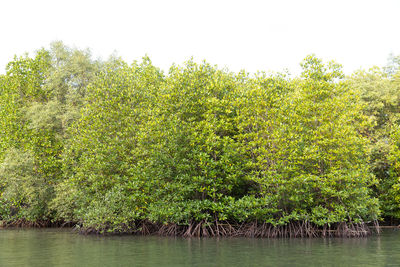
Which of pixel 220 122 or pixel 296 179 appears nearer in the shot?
pixel 296 179

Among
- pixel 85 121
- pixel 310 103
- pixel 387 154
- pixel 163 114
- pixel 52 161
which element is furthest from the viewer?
pixel 52 161

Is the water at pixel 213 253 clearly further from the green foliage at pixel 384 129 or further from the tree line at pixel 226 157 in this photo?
the green foliage at pixel 384 129

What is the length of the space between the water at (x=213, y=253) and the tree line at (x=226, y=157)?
2.86 meters

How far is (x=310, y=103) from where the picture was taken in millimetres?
25562

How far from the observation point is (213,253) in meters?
18.0

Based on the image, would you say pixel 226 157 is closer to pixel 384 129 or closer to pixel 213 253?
pixel 213 253

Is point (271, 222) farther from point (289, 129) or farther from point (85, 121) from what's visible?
point (85, 121)

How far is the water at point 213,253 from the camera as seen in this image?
612 inches

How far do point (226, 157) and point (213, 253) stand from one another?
8.53 meters

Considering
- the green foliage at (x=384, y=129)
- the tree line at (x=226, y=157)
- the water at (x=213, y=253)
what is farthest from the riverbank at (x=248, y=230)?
the green foliage at (x=384, y=129)

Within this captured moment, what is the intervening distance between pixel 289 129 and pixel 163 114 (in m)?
8.30

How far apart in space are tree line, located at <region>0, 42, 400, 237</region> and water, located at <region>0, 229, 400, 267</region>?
2863 millimetres

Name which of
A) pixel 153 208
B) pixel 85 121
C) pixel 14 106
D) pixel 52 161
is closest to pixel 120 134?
pixel 85 121

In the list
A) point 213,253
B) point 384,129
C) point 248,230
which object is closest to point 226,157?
point 248,230
